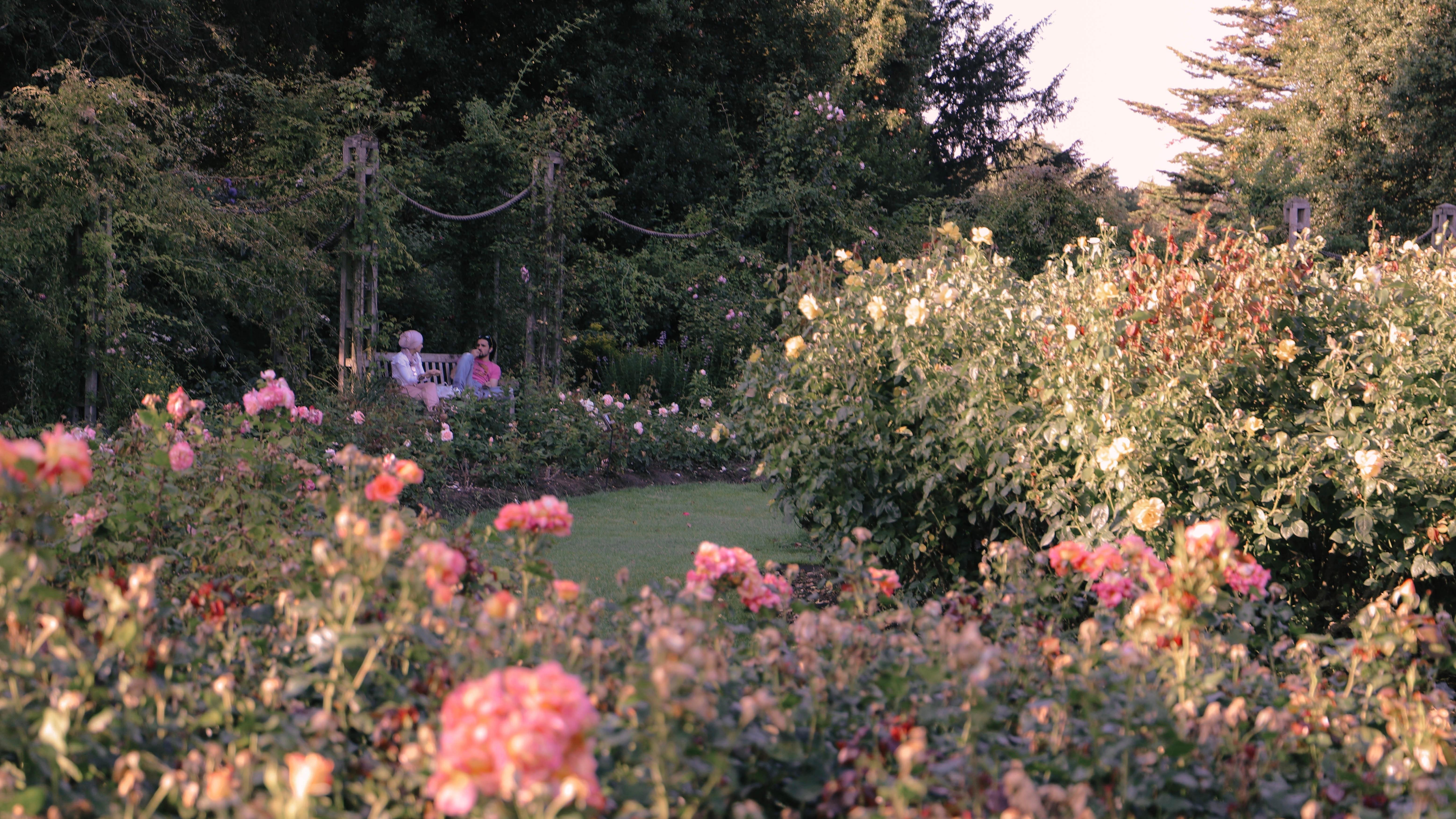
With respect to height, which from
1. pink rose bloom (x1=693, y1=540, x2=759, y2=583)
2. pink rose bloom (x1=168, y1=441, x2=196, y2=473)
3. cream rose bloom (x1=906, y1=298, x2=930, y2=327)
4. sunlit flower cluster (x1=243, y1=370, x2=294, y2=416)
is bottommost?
pink rose bloom (x1=693, y1=540, x2=759, y2=583)

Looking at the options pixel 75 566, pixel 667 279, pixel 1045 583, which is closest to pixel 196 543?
pixel 75 566

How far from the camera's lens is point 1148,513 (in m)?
3.07

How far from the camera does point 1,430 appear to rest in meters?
5.27

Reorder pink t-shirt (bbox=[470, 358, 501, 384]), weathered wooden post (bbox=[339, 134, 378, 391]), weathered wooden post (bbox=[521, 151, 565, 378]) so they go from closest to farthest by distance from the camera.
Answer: weathered wooden post (bbox=[339, 134, 378, 391])
pink t-shirt (bbox=[470, 358, 501, 384])
weathered wooden post (bbox=[521, 151, 565, 378])

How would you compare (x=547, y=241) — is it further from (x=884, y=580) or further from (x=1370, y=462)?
(x=884, y=580)

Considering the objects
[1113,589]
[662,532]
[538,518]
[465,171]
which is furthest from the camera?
[465,171]

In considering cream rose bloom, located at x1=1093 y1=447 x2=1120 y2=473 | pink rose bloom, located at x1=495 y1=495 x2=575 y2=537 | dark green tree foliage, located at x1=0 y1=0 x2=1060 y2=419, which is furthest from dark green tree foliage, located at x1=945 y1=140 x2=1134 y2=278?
pink rose bloom, located at x1=495 y1=495 x2=575 y2=537

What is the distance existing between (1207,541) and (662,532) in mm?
4416

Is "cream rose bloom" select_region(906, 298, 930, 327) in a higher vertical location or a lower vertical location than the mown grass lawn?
higher

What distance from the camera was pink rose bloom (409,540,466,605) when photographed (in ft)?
4.62

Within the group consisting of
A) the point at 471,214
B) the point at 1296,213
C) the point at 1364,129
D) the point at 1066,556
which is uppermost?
the point at 1364,129

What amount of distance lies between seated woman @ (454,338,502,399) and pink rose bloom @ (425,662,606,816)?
301 inches

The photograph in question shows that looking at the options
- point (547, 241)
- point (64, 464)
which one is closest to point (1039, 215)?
point (547, 241)

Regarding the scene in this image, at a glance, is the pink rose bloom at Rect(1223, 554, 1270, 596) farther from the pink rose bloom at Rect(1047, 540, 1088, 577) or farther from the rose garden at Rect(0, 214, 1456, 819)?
the pink rose bloom at Rect(1047, 540, 1088, 577)
